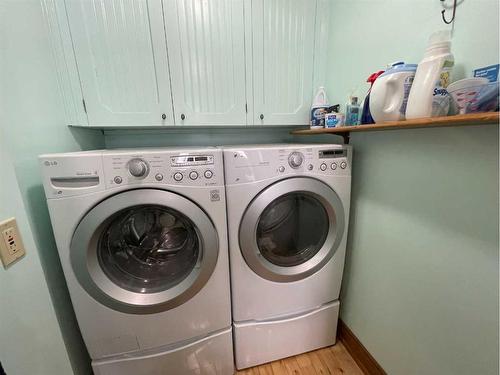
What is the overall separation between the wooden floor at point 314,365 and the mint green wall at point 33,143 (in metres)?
0.90

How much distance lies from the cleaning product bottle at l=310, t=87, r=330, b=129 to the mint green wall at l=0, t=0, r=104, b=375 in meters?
1.26

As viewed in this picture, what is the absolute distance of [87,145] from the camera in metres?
1.21

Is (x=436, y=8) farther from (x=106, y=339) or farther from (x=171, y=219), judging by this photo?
(x=106, y=339)

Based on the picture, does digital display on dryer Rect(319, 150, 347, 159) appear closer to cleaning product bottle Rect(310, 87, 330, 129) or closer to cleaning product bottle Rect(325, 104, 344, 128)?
cleaning product bottle Rect(325, 104, 344, 128)

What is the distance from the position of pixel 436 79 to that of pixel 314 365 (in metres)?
1.42

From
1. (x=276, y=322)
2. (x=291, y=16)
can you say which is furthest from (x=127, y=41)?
(x=276, y=322)

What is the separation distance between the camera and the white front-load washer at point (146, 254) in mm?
719

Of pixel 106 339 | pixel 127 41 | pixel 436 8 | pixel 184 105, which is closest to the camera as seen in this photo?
pixel 436 8

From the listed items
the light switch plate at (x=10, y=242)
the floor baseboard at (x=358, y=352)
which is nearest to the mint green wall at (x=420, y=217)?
the floor baseboard at (x=358, y=352)

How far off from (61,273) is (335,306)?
4.50ft

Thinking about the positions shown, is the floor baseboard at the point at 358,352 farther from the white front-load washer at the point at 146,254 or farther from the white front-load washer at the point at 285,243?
the white front-load washer at the point at 146,254

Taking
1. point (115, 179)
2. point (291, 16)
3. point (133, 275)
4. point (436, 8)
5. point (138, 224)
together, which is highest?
point (291, 16)

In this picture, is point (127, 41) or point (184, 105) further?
point (184, 105)

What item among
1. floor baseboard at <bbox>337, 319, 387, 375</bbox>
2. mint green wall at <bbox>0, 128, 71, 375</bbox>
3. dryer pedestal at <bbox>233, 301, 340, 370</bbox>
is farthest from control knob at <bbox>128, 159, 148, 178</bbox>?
floor baseboard at <bbox>337, 319, 387, 375</bbox>
